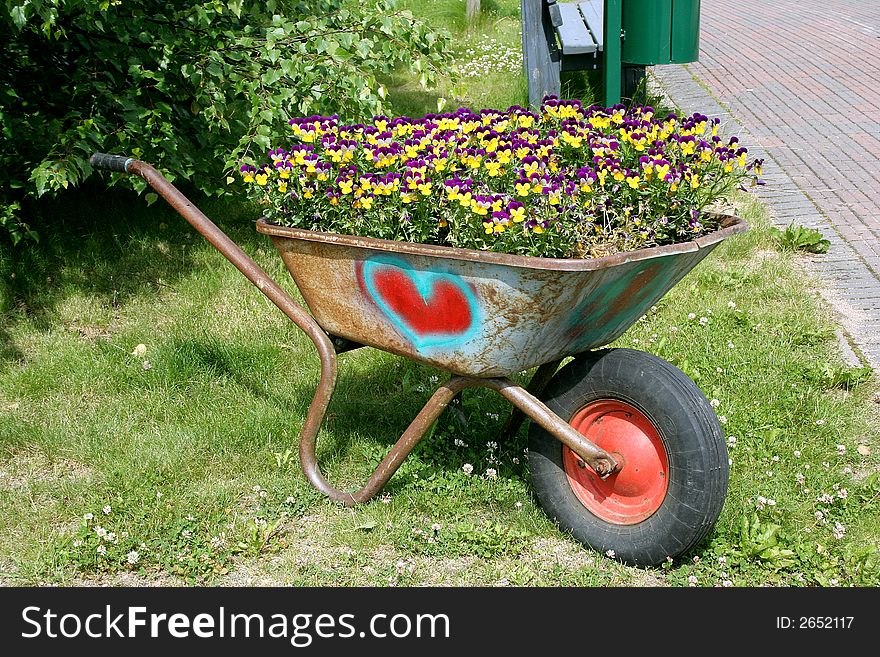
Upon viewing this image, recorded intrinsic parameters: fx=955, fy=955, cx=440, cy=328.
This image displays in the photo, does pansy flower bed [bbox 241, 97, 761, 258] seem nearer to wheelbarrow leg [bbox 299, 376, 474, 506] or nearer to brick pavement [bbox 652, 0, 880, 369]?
wheelbarrow leg [bbox 299, 376, 474, 506]

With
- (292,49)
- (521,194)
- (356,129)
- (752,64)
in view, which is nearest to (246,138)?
(292,49)

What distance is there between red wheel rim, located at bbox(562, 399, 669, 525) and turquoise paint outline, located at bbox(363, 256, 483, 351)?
477mm

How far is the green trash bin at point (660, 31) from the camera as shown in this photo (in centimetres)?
510

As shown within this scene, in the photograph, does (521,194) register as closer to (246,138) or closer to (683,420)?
(683,420)

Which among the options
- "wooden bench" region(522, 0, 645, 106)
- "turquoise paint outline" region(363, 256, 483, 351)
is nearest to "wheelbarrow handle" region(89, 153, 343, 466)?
"turquoise paint outline" region(363, 256, 483, 351)

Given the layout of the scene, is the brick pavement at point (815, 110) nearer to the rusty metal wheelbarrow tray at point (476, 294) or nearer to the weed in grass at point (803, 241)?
the weed in grass at point (803, 241)

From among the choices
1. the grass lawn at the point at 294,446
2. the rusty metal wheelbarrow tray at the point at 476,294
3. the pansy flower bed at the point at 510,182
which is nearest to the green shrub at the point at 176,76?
the grass lawn at the point at 294,446

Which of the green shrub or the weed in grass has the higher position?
the green shrub

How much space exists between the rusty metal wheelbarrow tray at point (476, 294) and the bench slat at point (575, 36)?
319 centimetres

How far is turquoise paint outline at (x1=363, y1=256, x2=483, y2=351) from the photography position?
8.09ft

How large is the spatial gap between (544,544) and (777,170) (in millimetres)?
4218

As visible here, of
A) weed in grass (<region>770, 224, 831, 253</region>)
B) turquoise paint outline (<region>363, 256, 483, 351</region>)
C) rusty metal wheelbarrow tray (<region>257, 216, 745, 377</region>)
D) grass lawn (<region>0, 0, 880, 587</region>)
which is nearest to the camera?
rusty metal wheelbarrow tray (<region>257, 216, 745, 377</region>)

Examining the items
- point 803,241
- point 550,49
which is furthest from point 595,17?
point 803,241

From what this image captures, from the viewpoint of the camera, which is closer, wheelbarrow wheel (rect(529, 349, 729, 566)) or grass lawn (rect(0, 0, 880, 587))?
wheelbarrow wheel (rect(529, 349, 729, 566))
